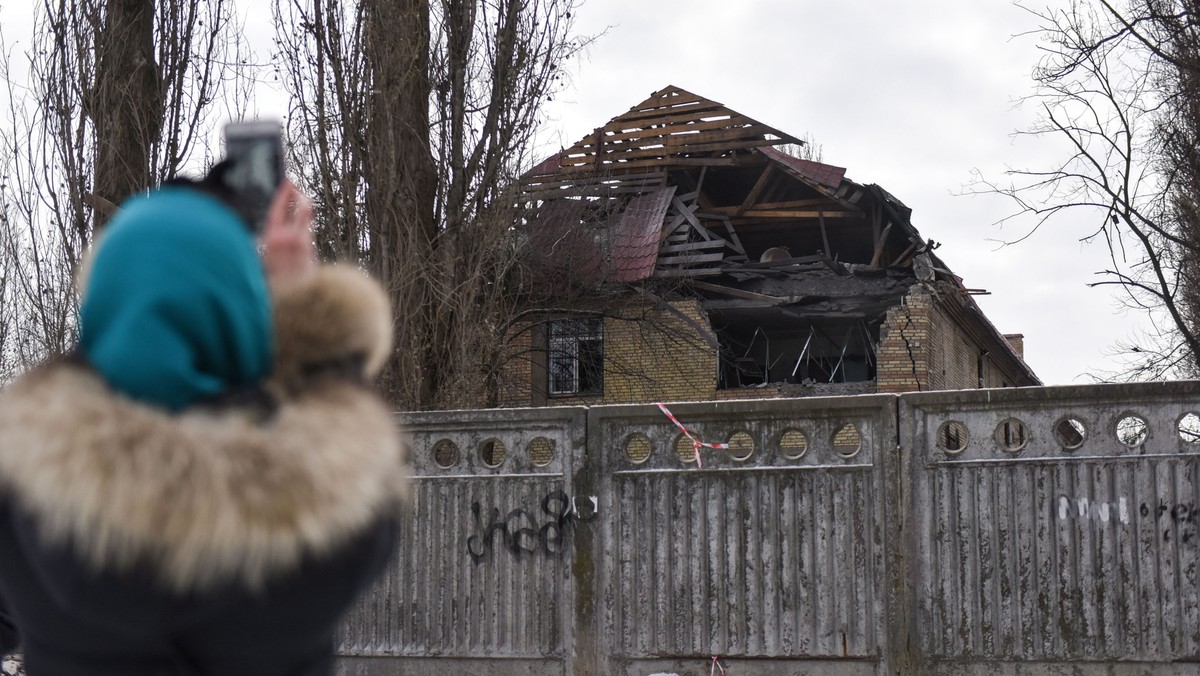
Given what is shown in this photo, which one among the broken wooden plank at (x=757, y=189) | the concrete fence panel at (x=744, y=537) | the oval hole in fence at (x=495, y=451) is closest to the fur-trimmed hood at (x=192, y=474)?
the concrete fence panel at (x=744, y=537)

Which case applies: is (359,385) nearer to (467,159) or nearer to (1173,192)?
(467,159)

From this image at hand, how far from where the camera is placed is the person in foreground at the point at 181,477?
1.55 meters

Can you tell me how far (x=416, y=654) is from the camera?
737cm

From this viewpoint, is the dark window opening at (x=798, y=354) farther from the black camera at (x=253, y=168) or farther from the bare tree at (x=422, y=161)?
the black camera at (x=253, y=168)

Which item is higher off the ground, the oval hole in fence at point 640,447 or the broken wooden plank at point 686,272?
the broken wooden plank at point 686,272

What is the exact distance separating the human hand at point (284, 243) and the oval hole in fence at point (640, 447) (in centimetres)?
516

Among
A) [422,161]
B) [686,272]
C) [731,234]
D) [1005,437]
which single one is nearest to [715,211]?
[731,234]

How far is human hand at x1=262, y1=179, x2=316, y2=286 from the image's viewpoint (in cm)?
189

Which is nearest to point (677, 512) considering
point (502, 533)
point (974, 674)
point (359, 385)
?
point (502, 533)

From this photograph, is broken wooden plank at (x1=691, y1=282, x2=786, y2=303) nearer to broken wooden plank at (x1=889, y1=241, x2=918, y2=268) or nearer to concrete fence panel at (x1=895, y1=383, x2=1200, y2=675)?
broken wooden plank at (x1=889, y1=241, x2=918, y2=268)

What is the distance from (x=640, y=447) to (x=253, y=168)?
5393mm

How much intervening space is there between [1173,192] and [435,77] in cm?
1491

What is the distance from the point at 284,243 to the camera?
1911 millimetres

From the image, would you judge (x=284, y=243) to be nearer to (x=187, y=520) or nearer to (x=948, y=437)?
(x=187, y=520)
